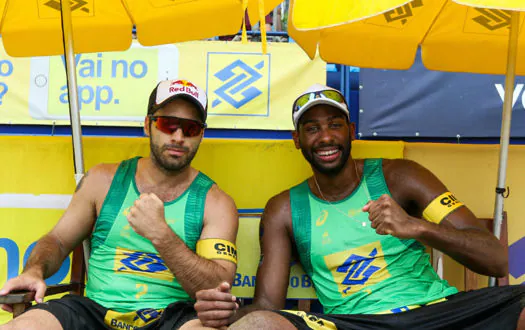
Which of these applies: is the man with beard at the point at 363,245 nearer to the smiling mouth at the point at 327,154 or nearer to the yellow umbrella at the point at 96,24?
the smiling mouth at the point at 327,154

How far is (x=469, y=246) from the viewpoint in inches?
101

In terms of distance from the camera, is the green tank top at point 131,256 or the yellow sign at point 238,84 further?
the yellow sign at point 238,84

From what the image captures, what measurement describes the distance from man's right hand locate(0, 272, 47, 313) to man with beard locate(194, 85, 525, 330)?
0.70 meters

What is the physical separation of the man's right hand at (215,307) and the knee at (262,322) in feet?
0.41

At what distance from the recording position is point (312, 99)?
3027 mm

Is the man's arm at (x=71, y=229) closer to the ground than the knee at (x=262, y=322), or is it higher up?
higher up

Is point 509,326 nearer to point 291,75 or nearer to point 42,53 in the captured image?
point 42,53

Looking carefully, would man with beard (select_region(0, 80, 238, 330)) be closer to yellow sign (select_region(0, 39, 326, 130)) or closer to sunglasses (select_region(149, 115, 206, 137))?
sunglasses (select_region(149, 115, 206, 137))

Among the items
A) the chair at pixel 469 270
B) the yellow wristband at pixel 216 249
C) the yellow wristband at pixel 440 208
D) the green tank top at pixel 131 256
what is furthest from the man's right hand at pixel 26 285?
the chair at pixel 469 270

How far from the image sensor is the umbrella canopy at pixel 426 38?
10.4ft

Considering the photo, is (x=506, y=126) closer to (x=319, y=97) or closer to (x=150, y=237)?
(x=319, y=97)

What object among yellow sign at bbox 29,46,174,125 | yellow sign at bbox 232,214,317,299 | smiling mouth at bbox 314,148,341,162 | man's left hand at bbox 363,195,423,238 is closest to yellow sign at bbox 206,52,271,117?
yellow sign at bbox 29,46,174,125

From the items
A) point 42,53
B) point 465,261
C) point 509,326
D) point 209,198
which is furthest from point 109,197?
point 509,326

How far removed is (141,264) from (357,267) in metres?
1.07
